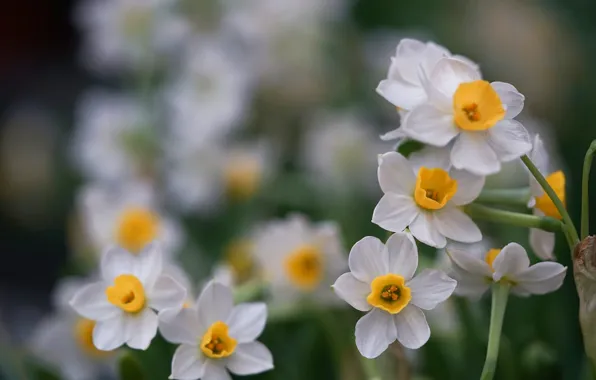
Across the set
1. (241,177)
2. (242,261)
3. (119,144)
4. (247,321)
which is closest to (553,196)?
(247,321)

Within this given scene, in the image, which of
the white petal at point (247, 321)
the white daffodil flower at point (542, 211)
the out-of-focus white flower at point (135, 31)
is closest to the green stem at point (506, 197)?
the white daffodil flower at point (542, 211)

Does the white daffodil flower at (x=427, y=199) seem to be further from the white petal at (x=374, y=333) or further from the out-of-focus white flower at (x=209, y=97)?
the out-of-focus white flower at (x=209, y=97)

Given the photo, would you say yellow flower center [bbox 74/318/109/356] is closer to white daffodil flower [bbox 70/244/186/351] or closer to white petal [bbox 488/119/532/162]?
white daffodil flower [bbox 70/244/186/351]

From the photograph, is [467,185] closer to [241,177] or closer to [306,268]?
[306,268]

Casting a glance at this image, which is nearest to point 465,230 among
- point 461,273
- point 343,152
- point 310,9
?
point 461,273

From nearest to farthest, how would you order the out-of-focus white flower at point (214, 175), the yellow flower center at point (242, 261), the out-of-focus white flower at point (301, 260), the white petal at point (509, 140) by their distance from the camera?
Result: the white petal at point (509, 140) < the out-of-focus white flower at point (301, 260) < the yellow flower center at point (242, 261) < the out-of-focus white flower at point (214, 175)

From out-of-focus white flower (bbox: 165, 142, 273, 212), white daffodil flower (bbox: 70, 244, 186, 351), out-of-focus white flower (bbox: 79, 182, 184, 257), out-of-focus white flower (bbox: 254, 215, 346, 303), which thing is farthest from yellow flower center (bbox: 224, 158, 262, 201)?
white daffodil flower (bbox: 70, 244, 186, 351)

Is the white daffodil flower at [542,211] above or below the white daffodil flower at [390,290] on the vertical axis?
above
